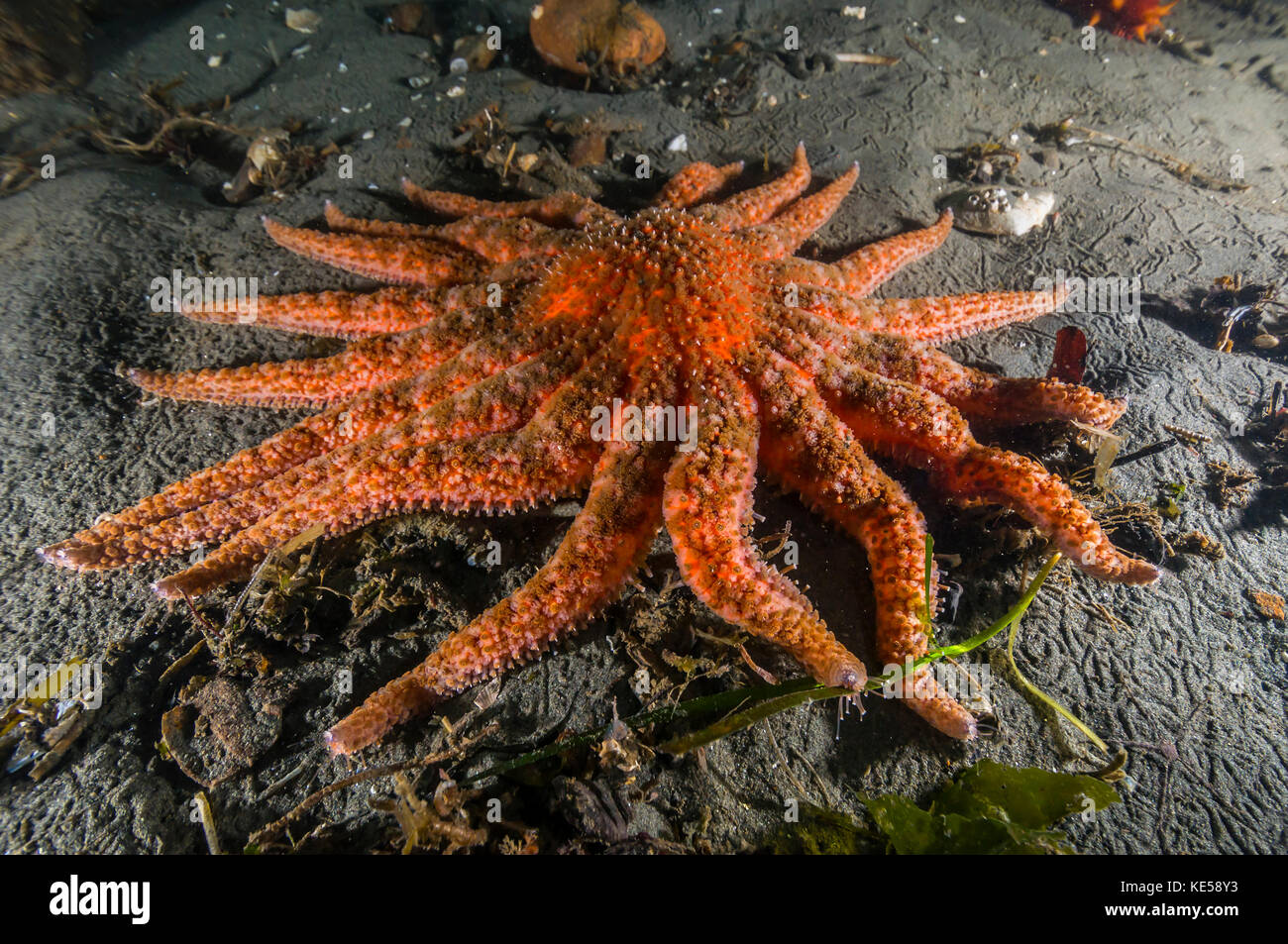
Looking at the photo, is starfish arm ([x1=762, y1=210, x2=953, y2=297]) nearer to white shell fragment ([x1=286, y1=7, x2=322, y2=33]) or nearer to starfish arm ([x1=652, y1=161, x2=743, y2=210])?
starfish arm ([x1=652, y1=161, x2=743, y2=210])

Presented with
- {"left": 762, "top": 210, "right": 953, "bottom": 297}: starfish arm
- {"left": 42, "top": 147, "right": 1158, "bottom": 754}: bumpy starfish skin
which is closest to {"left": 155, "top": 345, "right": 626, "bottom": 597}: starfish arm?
{"left": 42, "top": 147, "right": 1158, "bottom": 754}: bumpy starfish skin

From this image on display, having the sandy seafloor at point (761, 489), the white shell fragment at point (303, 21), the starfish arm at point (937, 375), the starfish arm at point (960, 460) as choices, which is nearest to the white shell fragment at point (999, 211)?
the sandy seafloor at point (761, 489)

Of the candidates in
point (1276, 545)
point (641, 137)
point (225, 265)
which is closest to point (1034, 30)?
Result: point (641, 137)

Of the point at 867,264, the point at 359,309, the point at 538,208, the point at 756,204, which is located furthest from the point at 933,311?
the point at 359,309

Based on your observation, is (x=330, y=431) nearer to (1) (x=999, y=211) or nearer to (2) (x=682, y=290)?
(2) (x=682, y=290)

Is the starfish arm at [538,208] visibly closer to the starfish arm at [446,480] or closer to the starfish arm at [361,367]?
the starfish arm at [361,367]

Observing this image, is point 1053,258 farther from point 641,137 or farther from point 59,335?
point 59,335
